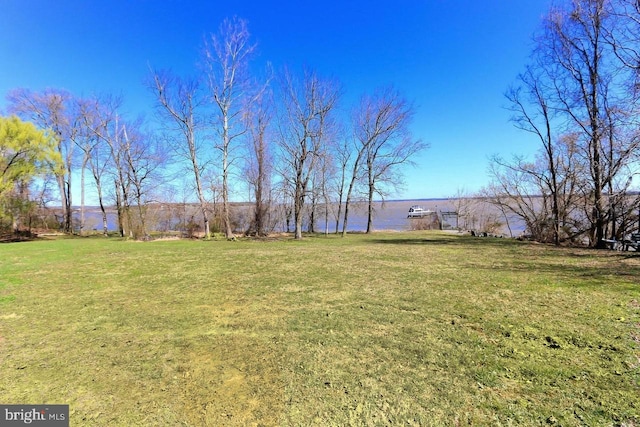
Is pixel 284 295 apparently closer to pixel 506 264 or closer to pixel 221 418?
pixel 221 418

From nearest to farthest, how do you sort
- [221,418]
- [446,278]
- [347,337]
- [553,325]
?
[221,418] → [347,337] → [553,325] → [446,278]

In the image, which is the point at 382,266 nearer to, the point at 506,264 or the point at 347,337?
the point at 506,264

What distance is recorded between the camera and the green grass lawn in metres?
2.18

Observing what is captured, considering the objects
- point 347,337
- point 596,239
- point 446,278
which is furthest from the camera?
point 596,239

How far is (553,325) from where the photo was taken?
3.70m

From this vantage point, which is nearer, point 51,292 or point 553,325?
point 553,325

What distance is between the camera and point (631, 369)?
104 inches

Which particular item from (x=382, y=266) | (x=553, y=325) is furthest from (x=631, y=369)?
(x=382, y=266)

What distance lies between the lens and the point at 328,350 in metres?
3.12

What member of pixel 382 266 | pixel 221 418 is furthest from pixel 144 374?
pixel 382 266

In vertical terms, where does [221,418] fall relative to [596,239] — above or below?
below

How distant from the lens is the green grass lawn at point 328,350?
2.18m

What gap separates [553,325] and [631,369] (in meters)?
1.07

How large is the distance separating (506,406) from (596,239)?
45.0 feet
